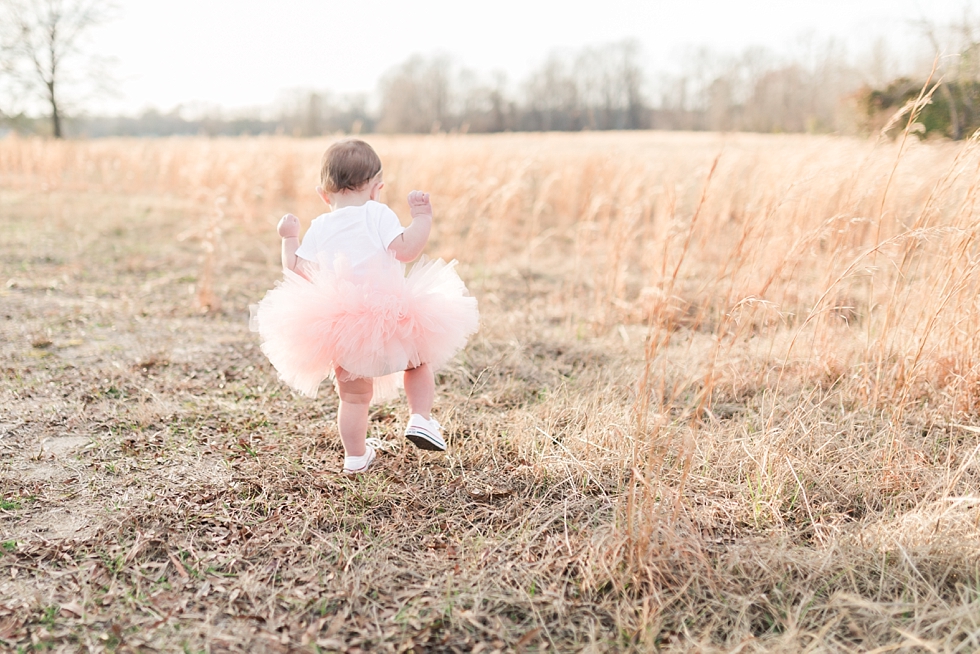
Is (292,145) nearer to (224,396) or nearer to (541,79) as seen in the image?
(224,396)

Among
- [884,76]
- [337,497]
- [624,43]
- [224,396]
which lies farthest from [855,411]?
[624,43]

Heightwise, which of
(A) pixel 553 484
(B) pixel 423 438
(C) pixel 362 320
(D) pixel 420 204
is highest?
(D) pixel 420 204

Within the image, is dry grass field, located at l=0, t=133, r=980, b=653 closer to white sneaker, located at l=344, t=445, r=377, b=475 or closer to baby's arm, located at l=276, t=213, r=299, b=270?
white sneaker, located at l=344, t=445, r=377, b=475

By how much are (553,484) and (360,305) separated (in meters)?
0.86

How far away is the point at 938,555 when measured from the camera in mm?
1689

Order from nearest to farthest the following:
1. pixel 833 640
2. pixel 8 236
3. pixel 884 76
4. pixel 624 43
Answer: pixel 833 640, pixel 884 76, pixel 8 236, pixel 624 43

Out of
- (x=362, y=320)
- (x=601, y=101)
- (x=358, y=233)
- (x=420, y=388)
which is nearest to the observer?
(x=362, y=320)

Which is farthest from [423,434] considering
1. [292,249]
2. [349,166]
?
[349,166]

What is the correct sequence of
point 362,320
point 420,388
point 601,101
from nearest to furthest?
point 362,320 < point 420,388 < point 601,101

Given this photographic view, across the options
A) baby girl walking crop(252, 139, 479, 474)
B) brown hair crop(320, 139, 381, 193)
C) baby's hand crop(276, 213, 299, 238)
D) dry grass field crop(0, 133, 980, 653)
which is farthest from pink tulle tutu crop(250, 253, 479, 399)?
dry grass field crop(0, 133, 980, 653)

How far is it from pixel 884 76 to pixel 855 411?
3.61 m

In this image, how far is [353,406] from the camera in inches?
85.4

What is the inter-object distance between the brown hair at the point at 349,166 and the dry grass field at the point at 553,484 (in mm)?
983

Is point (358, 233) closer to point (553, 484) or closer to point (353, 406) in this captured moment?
point (353, 406)
